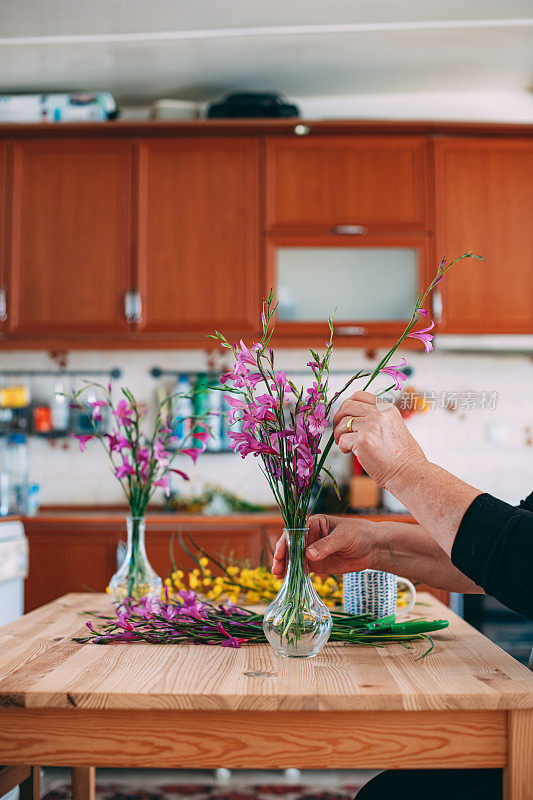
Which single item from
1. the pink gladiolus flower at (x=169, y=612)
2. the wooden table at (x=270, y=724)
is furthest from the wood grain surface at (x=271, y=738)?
the pink gladiolus flower at (x=169, y=612)

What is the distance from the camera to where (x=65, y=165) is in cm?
341

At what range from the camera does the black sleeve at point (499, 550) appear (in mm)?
987

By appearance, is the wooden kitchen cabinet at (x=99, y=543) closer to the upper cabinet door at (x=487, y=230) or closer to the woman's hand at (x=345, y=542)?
the upper cabinet door at (x=487, y=230)

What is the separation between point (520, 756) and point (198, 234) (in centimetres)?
279

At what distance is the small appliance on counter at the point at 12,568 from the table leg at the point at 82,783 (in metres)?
1.41

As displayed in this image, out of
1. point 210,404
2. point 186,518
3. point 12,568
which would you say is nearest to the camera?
point 12,568

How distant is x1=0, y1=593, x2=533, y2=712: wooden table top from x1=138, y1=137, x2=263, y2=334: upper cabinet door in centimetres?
220

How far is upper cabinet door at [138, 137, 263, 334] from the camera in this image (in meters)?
3.33

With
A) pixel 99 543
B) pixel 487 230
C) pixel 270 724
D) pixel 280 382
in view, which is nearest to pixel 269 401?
pixel 280 382

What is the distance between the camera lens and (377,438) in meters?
1.14

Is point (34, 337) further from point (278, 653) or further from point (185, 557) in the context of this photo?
point (278, 653)

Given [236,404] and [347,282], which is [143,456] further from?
[347,282]

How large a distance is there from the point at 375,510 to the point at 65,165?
7.07ft

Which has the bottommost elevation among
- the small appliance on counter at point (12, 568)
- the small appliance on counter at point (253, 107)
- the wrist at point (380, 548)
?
the small appliance on counter at point (12, 568)
